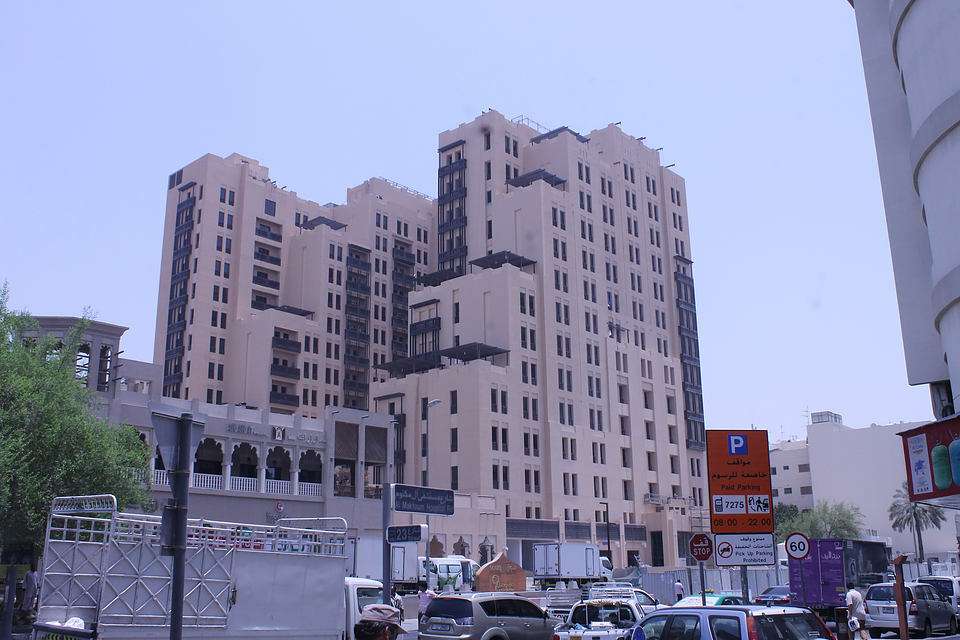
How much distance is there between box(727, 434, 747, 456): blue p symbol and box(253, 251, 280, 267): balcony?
8463 cm

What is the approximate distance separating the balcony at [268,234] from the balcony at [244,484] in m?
50.6

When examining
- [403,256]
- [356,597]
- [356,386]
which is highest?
[403,256]

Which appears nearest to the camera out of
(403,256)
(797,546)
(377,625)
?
A: (377,625)

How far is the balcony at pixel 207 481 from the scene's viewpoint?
47.7 meters

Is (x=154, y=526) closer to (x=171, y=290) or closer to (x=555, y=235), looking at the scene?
(x=555, y=235)

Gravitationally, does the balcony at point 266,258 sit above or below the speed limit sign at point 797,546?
above

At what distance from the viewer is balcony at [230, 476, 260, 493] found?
4959 cm

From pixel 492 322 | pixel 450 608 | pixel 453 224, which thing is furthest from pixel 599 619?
pixel 453 224

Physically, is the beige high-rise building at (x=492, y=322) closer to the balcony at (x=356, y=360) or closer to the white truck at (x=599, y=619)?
the balcony at (x=356, y=360)

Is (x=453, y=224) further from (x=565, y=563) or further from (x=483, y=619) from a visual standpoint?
(x=483, y=619)

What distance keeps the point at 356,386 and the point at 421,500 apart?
75089 mm

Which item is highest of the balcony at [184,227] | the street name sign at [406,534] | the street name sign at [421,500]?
the balcony at [184,227]

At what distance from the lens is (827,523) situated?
10069cm

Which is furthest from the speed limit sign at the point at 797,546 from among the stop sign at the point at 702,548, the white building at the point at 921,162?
the white building at the point at 921,162
